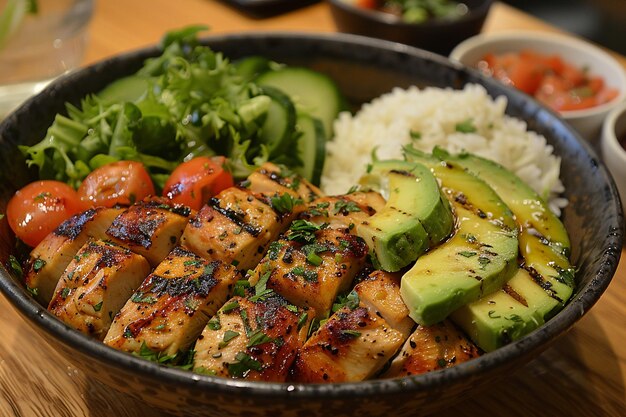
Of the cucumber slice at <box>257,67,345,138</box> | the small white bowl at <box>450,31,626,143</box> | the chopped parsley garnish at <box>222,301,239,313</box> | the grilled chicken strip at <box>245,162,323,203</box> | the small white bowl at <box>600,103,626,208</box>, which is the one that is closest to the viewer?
the chopped parsley garnish at <box>222,301,239,313</box>

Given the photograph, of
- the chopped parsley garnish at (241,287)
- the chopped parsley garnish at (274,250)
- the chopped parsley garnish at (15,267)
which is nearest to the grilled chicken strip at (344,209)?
the chopped parsley garnish at (274,250)

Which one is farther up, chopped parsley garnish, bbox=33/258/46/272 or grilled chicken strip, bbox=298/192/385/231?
grilled chicken strip, bbox=298/192/385/231

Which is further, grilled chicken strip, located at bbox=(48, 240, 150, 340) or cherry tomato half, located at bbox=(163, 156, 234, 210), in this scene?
cherry tomato half, located at bbox=(163, 156, 234, 210)

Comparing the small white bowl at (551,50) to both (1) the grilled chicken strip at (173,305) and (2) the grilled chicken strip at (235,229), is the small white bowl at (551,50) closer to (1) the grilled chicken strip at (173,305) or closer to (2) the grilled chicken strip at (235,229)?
(2) the grilled chicken strip at (235,229)

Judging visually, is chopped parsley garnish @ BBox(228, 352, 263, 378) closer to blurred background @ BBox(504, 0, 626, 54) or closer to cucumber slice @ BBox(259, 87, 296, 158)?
cucumber slice @ BBox(259, 87, 296, 158)

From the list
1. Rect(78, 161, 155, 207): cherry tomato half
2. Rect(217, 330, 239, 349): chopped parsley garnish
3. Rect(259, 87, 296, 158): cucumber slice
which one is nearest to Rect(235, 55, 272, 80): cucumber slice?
Rect(259, 87, 296, 158): cucumber slice

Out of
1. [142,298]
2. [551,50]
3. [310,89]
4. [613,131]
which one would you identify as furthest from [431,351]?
[551,50]
